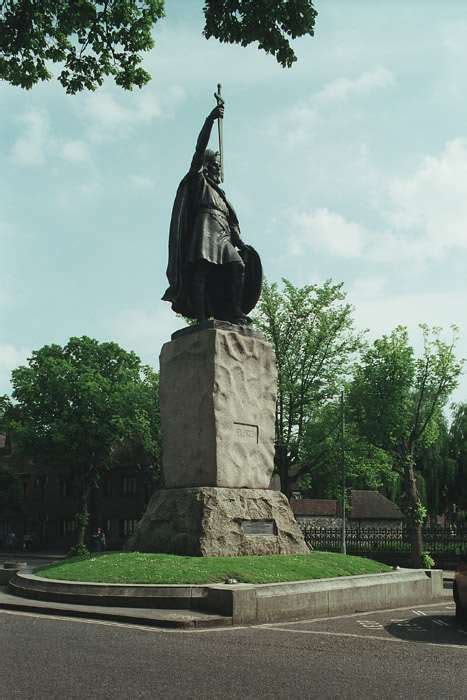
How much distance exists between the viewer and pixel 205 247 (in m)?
15.1

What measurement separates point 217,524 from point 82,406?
32.2 m

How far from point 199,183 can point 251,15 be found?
6.54 meters

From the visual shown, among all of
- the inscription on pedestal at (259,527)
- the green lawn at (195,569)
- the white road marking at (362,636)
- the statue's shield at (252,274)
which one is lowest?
the white road marking at (362,636)

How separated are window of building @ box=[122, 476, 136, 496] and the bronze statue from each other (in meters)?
41.0

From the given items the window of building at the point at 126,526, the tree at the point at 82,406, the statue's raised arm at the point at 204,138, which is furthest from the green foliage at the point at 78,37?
the window of building at the point at 126,526

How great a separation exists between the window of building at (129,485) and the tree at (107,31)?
151 ft

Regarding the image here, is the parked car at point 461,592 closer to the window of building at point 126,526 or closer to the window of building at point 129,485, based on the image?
the window of building at point 129,485

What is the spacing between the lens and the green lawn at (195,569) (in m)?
11.3

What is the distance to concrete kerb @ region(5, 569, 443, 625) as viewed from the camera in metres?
10.2

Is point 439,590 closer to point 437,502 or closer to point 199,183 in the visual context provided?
point 199,183

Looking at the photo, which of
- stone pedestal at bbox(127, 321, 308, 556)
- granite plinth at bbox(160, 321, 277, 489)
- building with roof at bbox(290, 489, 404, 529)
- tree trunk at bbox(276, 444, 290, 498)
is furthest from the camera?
building with roof at bbox(290, 489, 404, 529)

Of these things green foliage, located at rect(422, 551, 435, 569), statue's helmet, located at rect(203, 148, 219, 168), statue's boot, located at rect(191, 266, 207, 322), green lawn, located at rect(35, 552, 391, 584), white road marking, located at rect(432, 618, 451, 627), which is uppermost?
statue's helmet, located at rect(203, 148, 219, 168)

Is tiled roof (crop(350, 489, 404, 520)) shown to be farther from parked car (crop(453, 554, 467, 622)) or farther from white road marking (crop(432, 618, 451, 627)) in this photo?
parked car (crop(453, 554, 467, 622))

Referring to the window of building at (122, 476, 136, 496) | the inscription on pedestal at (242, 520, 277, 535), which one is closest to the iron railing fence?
the inscription on pedestal at (242, 520, 277, 535)
